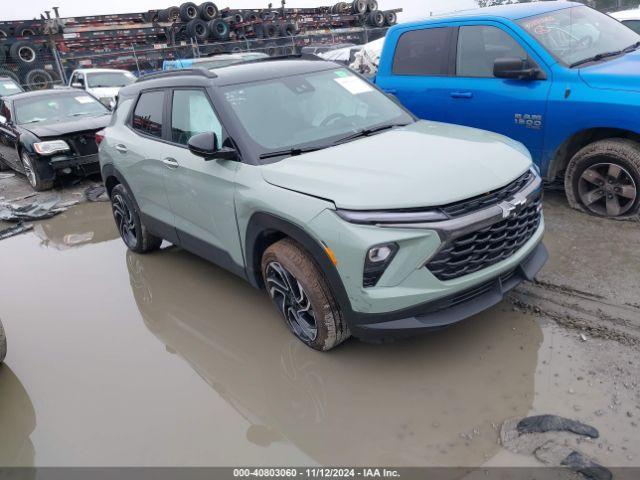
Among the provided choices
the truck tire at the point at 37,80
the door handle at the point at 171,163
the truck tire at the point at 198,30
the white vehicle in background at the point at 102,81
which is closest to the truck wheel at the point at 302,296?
the door handle at the point at 171,163

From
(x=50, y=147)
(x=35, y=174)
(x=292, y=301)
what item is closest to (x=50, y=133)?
(x=50, y=147)

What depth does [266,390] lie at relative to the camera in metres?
3.22

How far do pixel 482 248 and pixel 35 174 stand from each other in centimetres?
760

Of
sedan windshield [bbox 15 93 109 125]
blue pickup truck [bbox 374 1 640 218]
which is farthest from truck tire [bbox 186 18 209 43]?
blue pickup truck [bbox 374 1 640 218]

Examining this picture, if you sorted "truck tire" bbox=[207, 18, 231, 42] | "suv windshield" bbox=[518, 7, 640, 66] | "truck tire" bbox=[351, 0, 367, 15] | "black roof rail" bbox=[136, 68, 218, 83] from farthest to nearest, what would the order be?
"truck tire" bbox=[351, 0, 367, 15] < "truck tire" bbox=[207, 18, 231, 42] < "suv windshield" bbox=[518, 7, 640, 66] < "black roof rail" bbox=[136, 68, 218, 83]

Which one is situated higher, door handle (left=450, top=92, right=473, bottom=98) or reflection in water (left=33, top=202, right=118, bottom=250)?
door handle (left=450, top=92, right=473, bottom=98)

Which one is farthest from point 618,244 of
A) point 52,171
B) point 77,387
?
point 52,171

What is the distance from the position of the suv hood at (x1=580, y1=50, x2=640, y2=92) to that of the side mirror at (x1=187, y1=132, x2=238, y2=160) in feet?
10.5

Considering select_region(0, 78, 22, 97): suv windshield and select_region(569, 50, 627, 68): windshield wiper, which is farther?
select_region(0, 78, 22, 97): suv windshield

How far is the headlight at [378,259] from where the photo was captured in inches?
108

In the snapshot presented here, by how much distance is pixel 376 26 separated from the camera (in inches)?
933

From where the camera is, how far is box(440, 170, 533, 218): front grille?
110 inches

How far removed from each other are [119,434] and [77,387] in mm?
670

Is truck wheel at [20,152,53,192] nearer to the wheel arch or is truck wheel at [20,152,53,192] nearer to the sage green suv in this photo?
the sage green suv
